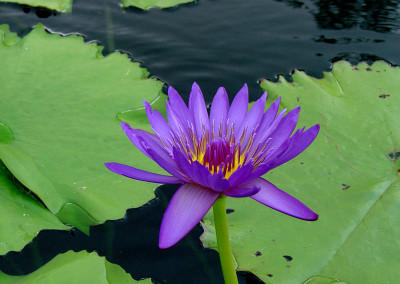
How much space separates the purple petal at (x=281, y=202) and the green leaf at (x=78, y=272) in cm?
58

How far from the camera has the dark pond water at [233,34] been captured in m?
2.84

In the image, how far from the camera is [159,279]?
1671 millimetres

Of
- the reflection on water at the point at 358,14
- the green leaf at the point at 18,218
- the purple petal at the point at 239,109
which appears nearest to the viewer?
the purple petal at the point at 239,109

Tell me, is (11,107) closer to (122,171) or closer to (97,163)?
(97,163)

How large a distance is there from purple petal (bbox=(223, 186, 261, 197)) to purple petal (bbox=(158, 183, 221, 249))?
0.03 metres

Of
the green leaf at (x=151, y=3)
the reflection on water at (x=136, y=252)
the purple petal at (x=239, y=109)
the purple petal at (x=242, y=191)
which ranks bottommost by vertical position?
the reflection on water at (x=136, y=252)

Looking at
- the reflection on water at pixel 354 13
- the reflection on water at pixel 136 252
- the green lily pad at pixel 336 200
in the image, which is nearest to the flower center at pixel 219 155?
the green lily pad at pixel 336 200

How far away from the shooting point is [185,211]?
3.55ft

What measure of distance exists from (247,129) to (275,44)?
6.03 ft

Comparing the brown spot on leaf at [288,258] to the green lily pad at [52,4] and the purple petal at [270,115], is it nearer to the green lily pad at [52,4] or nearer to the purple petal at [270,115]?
the purple petal at [270,115]

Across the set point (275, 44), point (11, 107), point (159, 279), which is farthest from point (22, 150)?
point (275, 44)

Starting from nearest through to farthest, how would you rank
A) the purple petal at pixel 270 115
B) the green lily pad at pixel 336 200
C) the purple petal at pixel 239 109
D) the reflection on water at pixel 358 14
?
1. the purple petal at pixel 270 115
2. the purple petal at pixel 239 109
3. the green lily pad at pixel 336 200
4. the reflection on water at pixel 358 14

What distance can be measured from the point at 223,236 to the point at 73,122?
1.14 m

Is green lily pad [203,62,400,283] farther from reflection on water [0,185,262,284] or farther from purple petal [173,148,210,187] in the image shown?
purple petal [173,148,210,187]
